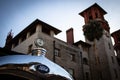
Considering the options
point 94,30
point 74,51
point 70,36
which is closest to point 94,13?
point 94,30

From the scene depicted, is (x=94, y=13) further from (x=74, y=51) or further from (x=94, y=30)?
(x=74, y=51)

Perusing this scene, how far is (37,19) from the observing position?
19.3 metres

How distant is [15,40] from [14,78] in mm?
21392

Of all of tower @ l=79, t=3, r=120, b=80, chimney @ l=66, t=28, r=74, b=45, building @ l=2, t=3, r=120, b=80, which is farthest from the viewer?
chimney @ l=66, t=28, r=74, b=45

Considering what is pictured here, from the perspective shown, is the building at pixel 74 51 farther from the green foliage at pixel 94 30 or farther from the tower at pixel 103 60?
the green foliage at pixel 94 30

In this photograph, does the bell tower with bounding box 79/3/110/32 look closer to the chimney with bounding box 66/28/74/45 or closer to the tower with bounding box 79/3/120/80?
the tower with bounding box 79/3/120/80

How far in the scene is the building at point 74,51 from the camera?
762 inches

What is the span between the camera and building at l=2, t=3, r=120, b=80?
1936cm

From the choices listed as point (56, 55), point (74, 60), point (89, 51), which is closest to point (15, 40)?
point (56, 55)

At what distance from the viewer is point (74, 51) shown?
22.6 m

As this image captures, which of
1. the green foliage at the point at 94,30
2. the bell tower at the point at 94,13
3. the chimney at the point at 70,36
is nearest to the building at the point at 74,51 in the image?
the chimney at the point at 70,36

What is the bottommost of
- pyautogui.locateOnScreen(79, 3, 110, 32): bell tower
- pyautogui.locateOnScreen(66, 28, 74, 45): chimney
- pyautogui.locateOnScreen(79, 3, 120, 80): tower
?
pyautogui.locateOnScreen(79, 3, 120, 80): tower

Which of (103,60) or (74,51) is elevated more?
(74,51)

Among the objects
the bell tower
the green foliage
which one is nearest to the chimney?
the green foliage
